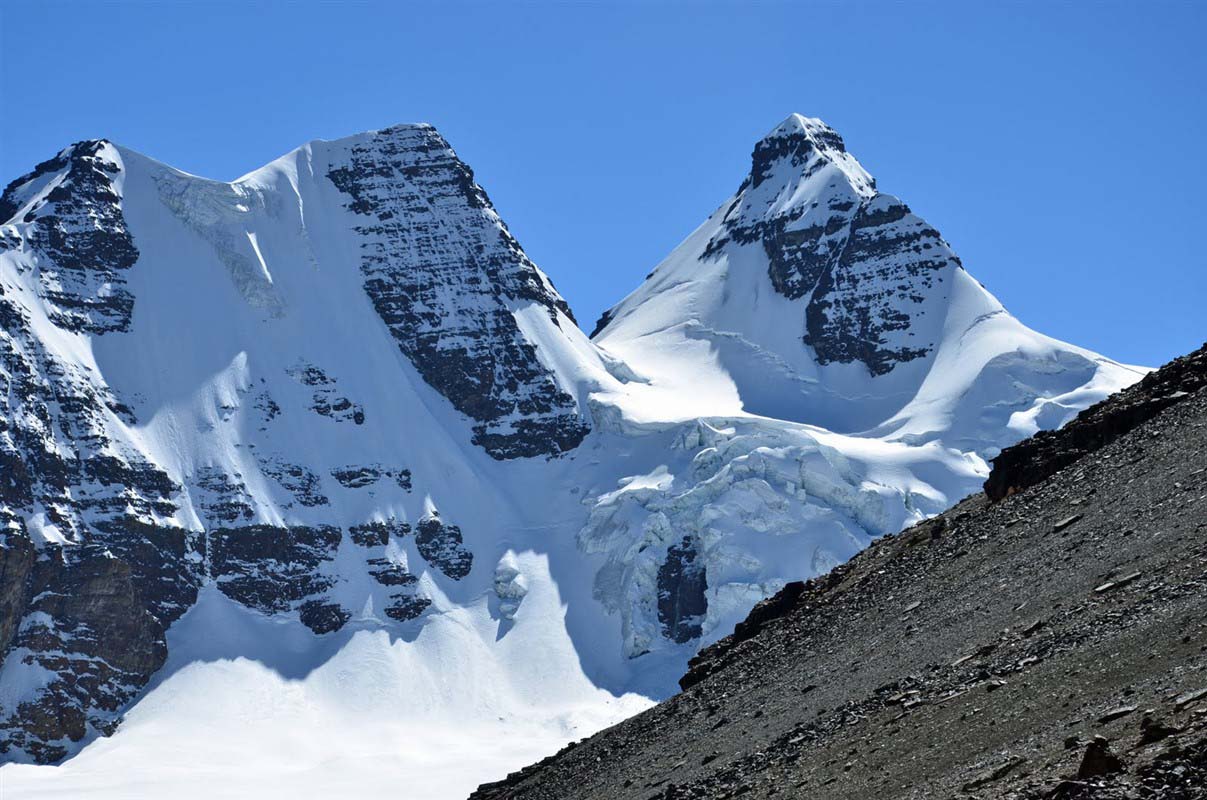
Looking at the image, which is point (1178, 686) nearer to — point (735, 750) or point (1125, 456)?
point (735, 750)

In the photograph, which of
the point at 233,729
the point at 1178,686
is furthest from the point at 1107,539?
the point at 233,729

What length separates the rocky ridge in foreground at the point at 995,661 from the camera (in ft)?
108

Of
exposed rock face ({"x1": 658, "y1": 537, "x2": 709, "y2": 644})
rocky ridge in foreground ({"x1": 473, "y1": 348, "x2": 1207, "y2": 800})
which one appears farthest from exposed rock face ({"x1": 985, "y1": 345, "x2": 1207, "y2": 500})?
exposed rock face ({"x1": 658, "y1": 537, "x2": 709, "y2": 644})

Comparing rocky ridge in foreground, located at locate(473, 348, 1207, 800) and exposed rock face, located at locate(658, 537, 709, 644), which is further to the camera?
exposed rock face, located at locate(658, 537, 709, 644)

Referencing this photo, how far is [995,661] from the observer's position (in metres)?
40.8

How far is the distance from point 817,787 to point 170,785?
135 meters

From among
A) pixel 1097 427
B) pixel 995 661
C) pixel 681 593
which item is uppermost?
pixel 681 593

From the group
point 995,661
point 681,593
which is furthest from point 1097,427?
point 681,593

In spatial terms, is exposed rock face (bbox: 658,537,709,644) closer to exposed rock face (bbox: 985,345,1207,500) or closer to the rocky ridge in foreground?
the rocky ridge in foreground

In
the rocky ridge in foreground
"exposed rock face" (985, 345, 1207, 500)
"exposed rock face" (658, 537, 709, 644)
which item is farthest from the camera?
"exposed rock face" (658, 537, 709, 644)

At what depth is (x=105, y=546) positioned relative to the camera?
196 meters

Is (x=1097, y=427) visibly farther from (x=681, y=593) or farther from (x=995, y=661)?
(x=681, y=593)

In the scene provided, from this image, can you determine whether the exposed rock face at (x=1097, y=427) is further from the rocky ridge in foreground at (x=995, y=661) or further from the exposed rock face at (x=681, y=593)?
the exposed rock face at (x=681, y=593)

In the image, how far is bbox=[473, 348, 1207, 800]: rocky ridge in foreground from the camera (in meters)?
32.8
